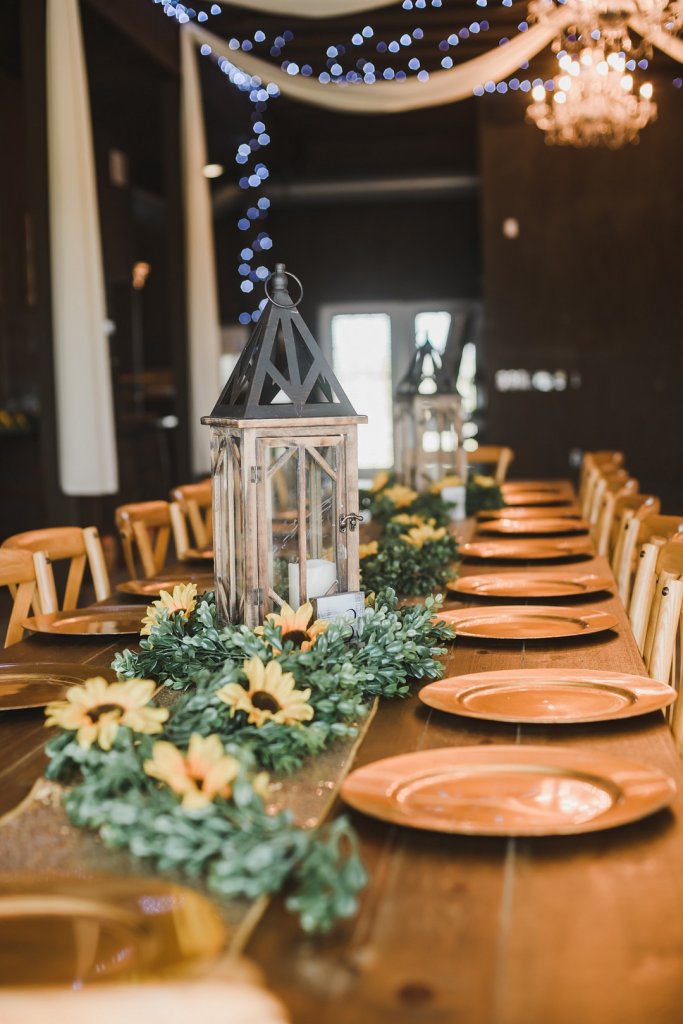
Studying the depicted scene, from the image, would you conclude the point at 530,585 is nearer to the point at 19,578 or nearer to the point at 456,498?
the point at 19,578

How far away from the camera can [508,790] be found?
135 cm

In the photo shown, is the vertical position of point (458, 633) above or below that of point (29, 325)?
below

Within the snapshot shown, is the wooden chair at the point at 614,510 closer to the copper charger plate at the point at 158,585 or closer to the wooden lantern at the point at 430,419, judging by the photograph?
the wooden lantern at the point at 430,419

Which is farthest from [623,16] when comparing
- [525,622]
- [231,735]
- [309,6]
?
[231,735]

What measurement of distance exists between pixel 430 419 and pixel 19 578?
2007 mm

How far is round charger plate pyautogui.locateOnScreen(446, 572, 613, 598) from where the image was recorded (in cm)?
277

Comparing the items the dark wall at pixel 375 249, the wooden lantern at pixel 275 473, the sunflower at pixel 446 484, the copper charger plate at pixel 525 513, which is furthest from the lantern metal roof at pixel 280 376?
the dark wall at pixel 375 249

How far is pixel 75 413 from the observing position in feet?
18.2

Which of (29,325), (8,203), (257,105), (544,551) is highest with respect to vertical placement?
(257,105)

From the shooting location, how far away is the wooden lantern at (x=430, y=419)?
176 inches

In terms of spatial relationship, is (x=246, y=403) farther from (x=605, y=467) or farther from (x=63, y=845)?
(x=605, y=467)

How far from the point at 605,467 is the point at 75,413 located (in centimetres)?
290

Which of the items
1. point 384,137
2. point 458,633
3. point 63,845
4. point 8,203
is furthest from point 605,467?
point 384,137

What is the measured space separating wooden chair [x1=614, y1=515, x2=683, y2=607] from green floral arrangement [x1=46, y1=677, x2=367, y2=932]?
6.77 feet
